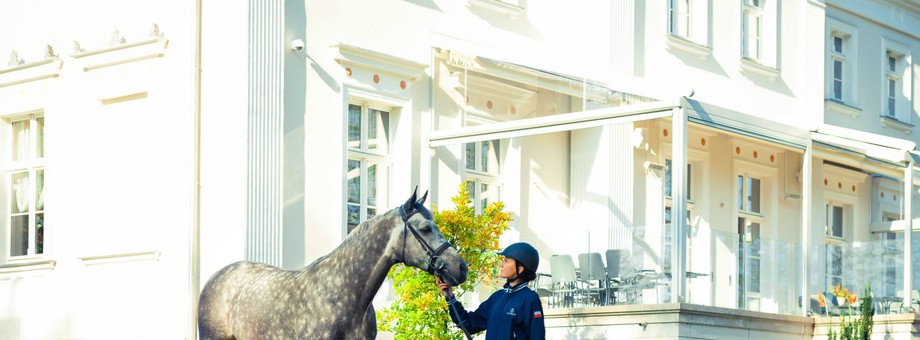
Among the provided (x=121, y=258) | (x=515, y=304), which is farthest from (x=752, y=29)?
(x=515, y=304)

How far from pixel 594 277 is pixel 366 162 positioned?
9.58 ft

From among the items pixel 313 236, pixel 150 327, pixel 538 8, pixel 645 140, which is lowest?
pixel 150 327

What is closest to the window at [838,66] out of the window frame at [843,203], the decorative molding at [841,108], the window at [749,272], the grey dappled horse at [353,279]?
the decorative molding at [841,108]

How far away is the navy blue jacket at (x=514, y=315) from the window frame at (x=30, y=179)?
813cm

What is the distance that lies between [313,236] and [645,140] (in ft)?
19.1

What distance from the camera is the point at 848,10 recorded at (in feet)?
82.0

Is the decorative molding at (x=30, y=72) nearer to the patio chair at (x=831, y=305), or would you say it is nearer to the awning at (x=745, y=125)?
the awning at (x=745, y=125)

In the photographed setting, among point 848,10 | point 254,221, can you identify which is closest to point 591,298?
point 254,221

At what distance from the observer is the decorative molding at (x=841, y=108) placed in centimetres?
2428

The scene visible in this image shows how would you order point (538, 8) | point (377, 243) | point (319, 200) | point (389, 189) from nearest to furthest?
point (377, 243)
point (319, 200)
point (389, 189)
point (538, 8)

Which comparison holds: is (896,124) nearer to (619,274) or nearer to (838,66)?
(838,66)

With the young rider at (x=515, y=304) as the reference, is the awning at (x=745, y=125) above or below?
above

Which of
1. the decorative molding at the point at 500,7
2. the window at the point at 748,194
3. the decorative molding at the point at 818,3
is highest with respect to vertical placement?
the decorative molding at the point at 818,3

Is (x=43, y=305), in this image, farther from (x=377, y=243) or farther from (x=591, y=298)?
(x=377, y=243)
